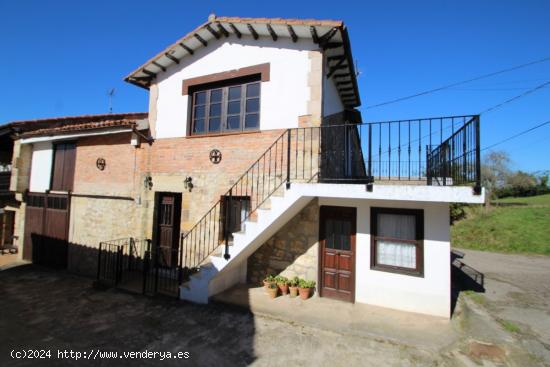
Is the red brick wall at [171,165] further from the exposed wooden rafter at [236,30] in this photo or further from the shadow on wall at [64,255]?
the exposed wooden rafter at [236,30]

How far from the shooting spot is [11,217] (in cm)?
1349

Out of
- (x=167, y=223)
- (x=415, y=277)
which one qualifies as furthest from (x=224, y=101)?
(x=415, y=277)

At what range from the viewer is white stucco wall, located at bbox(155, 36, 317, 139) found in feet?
22.2

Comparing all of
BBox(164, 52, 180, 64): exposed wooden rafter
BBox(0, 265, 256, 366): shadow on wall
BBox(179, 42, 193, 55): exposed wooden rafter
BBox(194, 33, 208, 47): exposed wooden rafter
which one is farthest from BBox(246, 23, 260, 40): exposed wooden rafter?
BBox(0, 265, 256, 366): shadow on wall

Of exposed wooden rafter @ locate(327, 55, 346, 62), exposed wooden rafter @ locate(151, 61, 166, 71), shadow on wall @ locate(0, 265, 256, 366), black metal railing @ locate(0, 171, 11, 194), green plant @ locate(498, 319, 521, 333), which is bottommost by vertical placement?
shadow on wall @ locate(0, 265, 256, 366)

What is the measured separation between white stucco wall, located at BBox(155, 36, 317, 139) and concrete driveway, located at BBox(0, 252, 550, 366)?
4608mm

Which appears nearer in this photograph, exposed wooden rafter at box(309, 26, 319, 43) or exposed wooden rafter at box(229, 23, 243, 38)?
exposed wooden rafter at box(309, 26, 319, 43)

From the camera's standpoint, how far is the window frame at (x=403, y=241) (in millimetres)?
5785

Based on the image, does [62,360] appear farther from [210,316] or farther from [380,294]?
[380,294]

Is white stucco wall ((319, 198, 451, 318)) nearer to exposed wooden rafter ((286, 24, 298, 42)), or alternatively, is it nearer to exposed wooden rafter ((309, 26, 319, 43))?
exposed wooden rafter ((309, 26, 319, 43))

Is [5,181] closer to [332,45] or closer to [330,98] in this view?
[330,98]

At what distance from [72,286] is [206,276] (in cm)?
463

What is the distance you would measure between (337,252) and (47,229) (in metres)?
11.0

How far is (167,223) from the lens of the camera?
8383mm
